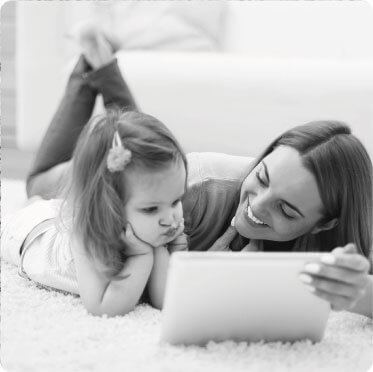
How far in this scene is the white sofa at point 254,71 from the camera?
Result: 6.29 feet

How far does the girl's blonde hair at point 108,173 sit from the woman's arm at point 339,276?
0.28 meters

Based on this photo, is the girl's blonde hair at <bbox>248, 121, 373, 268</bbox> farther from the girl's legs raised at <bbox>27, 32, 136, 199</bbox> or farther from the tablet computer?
the girl's legs raised at <bbox>27, 32, 136, 199</bbox>

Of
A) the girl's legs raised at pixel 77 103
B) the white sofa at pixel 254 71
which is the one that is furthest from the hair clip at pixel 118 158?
the white sofa at pixel 254 71

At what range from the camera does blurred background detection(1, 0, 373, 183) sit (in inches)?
76.0

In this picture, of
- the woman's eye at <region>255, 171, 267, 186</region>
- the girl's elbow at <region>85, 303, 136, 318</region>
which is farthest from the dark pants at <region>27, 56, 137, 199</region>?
the girl's elbow at <region>85, 303, 136, 318</region>

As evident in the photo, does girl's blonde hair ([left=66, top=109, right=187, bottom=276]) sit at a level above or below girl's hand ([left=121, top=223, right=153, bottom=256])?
above

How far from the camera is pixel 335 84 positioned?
1.90 m

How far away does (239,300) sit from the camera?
76cm

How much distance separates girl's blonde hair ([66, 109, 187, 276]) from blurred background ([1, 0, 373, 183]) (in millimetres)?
918

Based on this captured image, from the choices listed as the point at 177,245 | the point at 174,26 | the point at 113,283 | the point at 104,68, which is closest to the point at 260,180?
the point at 177,245

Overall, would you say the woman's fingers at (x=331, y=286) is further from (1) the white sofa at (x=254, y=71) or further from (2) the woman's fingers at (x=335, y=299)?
(1) the white sofa at (x=254, y=71)

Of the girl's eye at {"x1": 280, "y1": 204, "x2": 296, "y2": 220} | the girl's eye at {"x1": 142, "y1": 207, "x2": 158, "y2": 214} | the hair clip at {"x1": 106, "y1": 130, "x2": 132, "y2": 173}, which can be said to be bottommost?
the girl's eye at {"x1": 280, "y1": 204, "x2": 296, "y2": 220}

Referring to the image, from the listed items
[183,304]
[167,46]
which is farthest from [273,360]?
[167,46]

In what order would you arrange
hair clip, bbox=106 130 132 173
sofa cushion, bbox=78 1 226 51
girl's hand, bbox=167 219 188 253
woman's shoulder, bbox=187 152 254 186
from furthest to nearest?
sofa cushion, bbox=78 1 226 51 → woman's shoulder, bbox=187 152 254 186 → girl's hand, bbox=167 219 188 253 → hair clip, bbox=106 130 132 173
